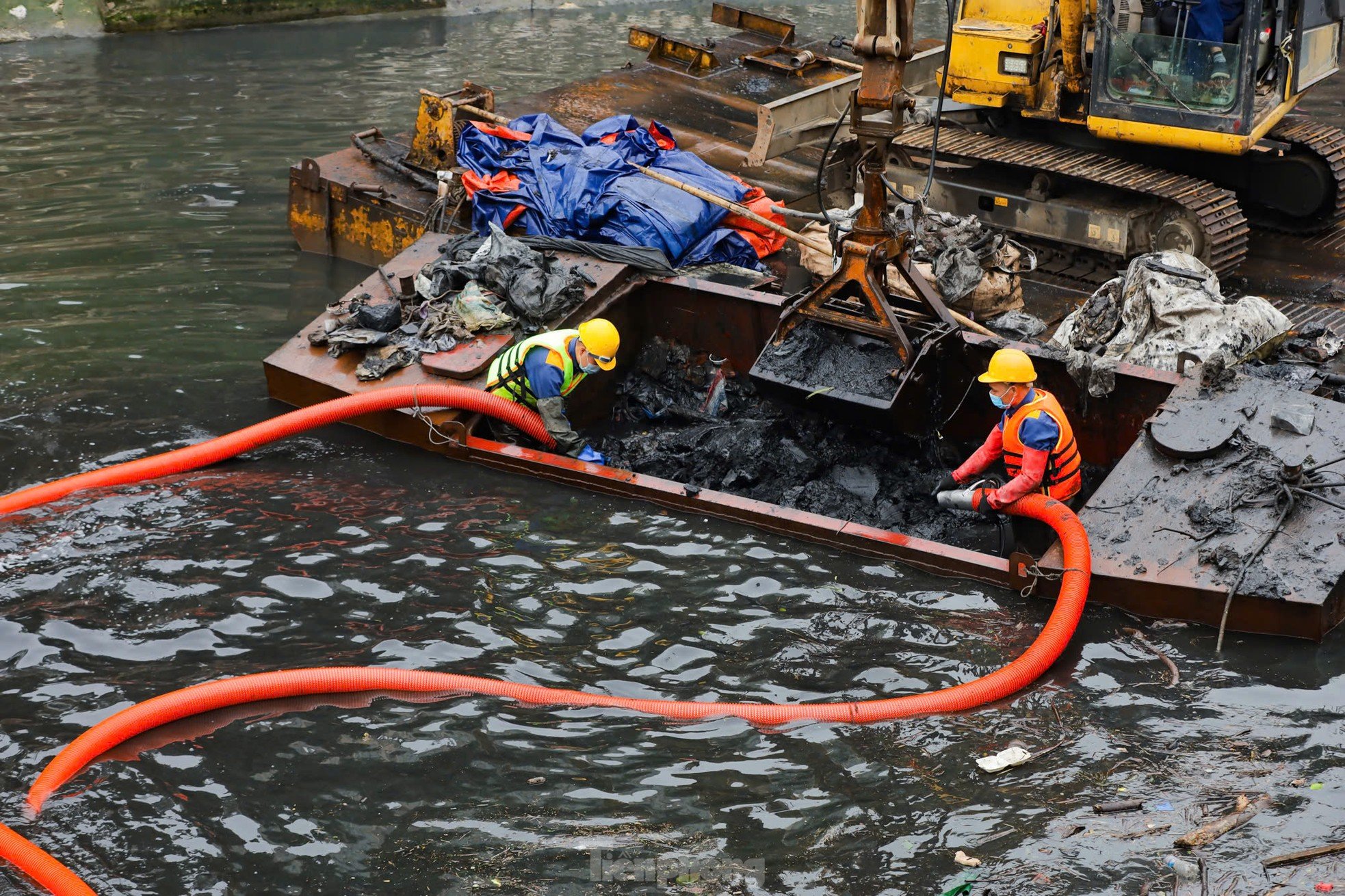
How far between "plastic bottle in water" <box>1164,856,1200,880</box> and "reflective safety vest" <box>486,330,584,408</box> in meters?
4.90

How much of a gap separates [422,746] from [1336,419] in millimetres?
5386

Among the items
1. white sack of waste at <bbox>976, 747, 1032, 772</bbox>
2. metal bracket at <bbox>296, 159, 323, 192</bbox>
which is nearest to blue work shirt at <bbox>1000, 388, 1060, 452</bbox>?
white sack of waste at <bbox>976, 747, 1032, 772</bbox>

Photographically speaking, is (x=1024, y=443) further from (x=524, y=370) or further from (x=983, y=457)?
(x=524, y=370)

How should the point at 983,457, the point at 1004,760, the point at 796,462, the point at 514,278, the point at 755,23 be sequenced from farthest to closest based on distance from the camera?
the point at 755,23 < the point at 514,278 < the point at 796,462 < the point at 983,457 < the point at 1004,760

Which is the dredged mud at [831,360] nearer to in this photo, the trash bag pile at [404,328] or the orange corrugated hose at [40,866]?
the trash bag pile at [404,328]

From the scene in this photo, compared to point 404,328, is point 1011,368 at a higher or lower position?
higher

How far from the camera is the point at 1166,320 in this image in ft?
28.7

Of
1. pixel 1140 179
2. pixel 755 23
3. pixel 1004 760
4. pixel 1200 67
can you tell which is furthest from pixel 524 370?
pixel 755 23

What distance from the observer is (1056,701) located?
635 centimetres

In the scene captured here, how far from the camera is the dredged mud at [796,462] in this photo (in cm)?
855

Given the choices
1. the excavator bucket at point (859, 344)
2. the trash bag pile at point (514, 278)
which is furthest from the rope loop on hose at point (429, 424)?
the excavator bucket at point (859, 344)

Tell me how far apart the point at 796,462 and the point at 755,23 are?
33.9 feet

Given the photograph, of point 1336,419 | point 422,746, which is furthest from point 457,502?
point 1336,419

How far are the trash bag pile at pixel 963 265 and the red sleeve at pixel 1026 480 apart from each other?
252 centimetres
